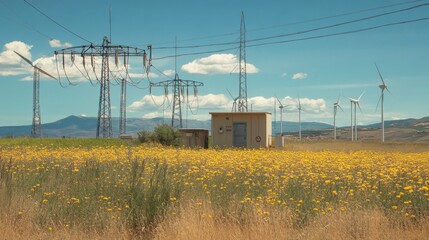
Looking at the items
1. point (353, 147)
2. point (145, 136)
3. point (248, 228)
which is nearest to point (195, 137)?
point (145, 136)

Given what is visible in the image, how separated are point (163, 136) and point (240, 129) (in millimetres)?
5968

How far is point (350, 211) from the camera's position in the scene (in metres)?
9.86

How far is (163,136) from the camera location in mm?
41938

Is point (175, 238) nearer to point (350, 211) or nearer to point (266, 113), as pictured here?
point (350, 211)

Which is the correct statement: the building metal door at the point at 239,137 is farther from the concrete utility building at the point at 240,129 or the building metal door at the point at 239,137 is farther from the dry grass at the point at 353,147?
the dry grass at the point at 353,147

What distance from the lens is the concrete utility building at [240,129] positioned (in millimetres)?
43469

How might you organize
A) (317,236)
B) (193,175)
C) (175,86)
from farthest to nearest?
(175,86)
(193,175)
(317,236)

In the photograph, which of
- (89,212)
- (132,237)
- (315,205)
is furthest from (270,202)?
(89,212)

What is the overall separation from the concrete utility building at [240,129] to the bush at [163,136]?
3.06m

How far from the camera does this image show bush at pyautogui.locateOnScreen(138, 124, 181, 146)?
4200cm

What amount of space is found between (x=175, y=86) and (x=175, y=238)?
60.5 meters

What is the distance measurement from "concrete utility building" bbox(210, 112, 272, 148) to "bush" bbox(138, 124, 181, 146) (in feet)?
10.0

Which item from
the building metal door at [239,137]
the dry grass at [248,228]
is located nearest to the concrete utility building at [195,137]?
the building metal door at [239,137]

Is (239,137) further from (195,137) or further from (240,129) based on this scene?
(195,137)
